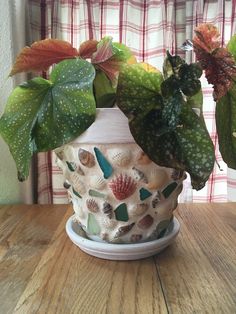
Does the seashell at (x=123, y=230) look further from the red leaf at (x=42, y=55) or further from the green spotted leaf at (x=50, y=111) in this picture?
the red leaf at (x=42, y=55)

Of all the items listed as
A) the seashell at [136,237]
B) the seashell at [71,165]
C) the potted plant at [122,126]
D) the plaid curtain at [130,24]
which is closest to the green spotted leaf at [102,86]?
the potted plant at [122,126]

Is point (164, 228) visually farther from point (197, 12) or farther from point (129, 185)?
point (197, 12)

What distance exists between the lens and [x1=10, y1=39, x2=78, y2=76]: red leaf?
0.47 m

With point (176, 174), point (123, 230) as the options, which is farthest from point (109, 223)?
point (176, 174)

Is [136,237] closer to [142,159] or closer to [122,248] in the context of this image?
[122,248]

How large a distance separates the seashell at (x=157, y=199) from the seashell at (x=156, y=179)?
0.04 feet

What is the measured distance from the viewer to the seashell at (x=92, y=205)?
0.48 metres

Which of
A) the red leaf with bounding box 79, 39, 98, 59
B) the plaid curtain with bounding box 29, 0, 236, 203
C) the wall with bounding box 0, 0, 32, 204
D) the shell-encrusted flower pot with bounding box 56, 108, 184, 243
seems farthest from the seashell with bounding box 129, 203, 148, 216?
the plaid curtain with bounding box 29, 0, 236, 203

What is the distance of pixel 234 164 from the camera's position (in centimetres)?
50

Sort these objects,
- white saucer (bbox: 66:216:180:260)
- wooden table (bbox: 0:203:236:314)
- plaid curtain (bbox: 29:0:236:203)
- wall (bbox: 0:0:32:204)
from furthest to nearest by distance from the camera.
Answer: plaid curtain (bbox: 29:0:236:203) < wall (bbox: 0:0:32:204) < white saucer (bbox: 66:216:180:260) < wooden table (bbox: 0:203:236:314)

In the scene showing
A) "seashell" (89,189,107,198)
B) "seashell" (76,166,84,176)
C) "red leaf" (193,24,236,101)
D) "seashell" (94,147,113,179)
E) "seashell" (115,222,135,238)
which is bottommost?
"seashell" (115,222,135,238)

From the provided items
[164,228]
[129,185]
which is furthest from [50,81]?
[164,228]

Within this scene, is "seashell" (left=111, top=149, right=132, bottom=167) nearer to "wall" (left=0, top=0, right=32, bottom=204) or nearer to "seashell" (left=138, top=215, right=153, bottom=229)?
"seashell" (left=138, top=215, right=153, bottom=229)

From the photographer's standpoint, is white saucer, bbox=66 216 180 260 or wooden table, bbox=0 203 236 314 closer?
wooden table, bbox=0 203 236 314
